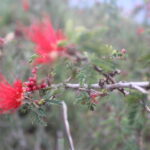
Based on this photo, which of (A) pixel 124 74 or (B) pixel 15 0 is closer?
(A) pixel 124 74

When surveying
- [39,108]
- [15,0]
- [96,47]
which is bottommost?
[39,108]

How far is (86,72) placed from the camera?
49.5 inches

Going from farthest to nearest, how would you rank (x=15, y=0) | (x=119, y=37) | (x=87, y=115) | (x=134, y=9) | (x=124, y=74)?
(x=15, y=0) → (x=134, y=9) → (x=119, y=37) → (x=87, y=115) → (x=124, y=74)

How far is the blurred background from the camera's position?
173cm

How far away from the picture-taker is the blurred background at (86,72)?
1.73 m

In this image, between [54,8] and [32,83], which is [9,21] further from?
[32,83]

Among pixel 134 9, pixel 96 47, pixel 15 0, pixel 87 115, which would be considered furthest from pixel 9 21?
pixel 96 47

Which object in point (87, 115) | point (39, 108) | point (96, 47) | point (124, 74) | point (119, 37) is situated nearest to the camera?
point (39, 108)

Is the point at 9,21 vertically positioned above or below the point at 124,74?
above

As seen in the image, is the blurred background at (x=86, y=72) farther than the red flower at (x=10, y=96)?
Yes

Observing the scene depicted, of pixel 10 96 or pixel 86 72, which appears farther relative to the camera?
pixel 10 96

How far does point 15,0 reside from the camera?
7547 millimetres

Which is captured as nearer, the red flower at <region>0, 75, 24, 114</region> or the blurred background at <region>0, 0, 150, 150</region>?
the red flower at <region>0, 75, 24, 114</region>

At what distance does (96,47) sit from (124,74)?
5.80 ft
